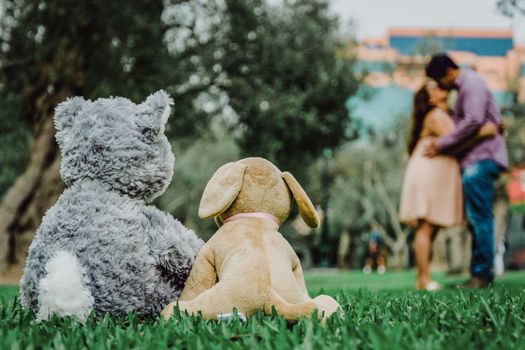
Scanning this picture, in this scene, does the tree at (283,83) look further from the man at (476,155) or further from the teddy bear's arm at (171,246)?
the teddy bear's arm at (171,246)

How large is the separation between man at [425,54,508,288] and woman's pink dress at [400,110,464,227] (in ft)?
0.34

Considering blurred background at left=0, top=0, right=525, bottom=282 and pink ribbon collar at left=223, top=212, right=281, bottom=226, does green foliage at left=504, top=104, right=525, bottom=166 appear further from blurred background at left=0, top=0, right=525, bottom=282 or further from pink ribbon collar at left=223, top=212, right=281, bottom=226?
pink ribbon collar at left=223, top=212, right=281, bottom=226

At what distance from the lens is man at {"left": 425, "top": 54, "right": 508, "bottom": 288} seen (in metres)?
5.91

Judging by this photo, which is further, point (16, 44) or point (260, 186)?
point (16, 44)

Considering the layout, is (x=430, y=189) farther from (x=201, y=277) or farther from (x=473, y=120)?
(x=201, y=277)

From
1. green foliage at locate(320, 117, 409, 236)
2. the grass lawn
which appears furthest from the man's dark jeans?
green foliage at locate(320, 117, 409, 236)

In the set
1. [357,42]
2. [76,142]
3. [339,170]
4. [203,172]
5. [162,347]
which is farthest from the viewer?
[339,170]

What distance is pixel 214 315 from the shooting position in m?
2.51

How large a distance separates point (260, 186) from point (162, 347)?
106 centimetres

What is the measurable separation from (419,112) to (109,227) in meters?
4.45

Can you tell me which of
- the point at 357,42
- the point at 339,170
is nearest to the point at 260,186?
the point at 357,42

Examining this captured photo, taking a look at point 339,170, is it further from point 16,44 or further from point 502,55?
point 16,44

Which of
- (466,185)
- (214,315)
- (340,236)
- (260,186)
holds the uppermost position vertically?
(260,186)

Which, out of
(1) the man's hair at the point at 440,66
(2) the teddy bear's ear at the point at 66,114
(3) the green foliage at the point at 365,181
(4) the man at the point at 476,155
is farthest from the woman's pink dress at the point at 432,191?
(3) the green foliage at the point at 365,181
